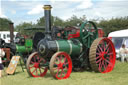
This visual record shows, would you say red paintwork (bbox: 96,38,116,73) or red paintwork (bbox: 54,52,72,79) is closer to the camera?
Answer: red paintwork (bbox: 54,52,72,79)

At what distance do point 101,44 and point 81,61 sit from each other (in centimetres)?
101

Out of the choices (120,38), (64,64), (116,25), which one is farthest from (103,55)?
(116,25)

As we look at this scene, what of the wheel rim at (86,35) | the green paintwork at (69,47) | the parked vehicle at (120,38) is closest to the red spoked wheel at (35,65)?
the green paintwork at (69,47)

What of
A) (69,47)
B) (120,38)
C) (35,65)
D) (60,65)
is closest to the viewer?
(60,65)

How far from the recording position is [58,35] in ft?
22.9

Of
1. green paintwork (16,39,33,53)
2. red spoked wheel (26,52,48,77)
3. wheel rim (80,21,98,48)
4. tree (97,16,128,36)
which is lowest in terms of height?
red spoked wheel (26,52,48,77)

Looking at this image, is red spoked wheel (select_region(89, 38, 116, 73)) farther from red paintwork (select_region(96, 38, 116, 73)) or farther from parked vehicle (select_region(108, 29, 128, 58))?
parked vehicle (select_region(108, 29, 128, 58))

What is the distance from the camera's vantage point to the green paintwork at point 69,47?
20.7ft

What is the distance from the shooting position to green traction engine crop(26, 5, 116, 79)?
6188 millimetres

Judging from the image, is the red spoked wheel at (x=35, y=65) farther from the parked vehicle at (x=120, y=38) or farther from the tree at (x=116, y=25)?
the tree at (x=116, y=25)

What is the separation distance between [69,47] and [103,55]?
52.1 inches

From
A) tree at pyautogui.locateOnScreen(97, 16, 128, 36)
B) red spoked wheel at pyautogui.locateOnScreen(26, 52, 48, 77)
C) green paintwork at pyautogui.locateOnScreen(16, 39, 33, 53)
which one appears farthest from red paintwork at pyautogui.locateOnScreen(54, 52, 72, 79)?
tree at pyautogui.locateOnScreen(97, 16, 128, 36)

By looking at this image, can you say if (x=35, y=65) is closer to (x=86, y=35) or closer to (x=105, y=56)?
(x=86, y=35)

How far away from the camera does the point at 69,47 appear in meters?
6.51
